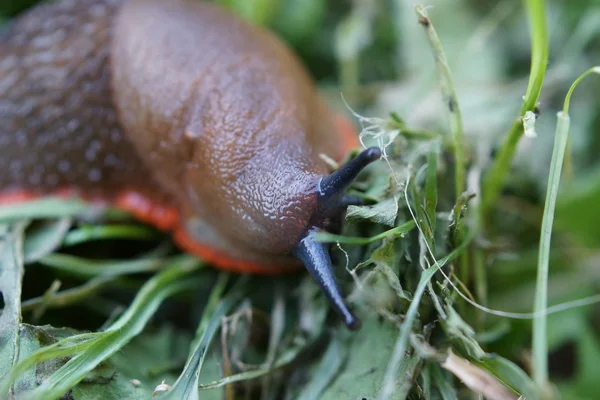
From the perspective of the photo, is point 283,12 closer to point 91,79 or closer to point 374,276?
point 91,79

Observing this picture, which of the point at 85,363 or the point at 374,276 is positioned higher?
the point at 374,276

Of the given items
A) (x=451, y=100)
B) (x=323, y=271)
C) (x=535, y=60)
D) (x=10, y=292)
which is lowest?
(x=10, y=292)

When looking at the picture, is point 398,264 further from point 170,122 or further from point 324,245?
point 170,122

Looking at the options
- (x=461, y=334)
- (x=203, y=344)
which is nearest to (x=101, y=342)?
(x=203, y=344)

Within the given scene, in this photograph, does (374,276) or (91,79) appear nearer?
(374,276)

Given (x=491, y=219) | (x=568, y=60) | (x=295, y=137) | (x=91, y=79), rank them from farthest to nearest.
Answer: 1. (x=568, y=60)
2. (x=91, y=79)
3. (x=491, y=219)
4. (x=295, y=137)

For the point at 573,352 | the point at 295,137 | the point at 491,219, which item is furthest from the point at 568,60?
the point at 295,137

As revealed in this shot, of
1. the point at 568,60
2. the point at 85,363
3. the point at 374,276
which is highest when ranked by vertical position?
the point at 568,60

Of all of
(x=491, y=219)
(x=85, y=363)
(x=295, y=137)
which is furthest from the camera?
(x=491, y=219)
